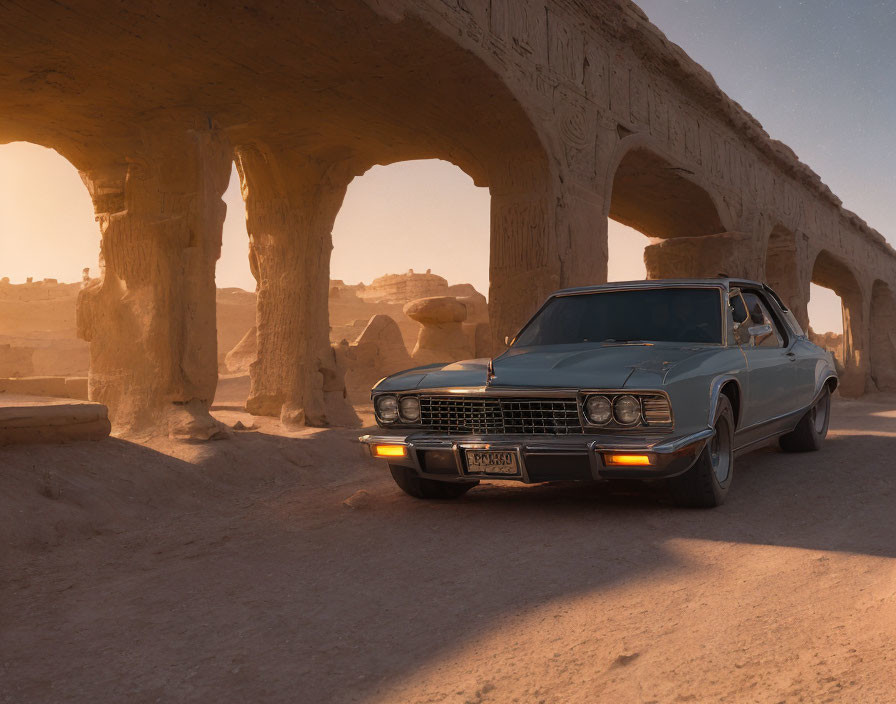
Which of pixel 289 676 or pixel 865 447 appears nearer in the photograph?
pixel 289 676

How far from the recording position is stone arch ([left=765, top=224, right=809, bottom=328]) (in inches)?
644

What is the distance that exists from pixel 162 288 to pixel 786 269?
45.1 ft

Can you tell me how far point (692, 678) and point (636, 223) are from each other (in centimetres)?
1288

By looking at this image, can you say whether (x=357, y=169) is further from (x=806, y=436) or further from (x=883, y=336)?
(x=883, y=336)

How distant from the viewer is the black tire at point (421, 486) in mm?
4652

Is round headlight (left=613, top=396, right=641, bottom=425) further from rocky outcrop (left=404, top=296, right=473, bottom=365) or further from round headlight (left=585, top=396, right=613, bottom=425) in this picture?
rocky outcrop (left=404, top=296, right=473, bottom=365)

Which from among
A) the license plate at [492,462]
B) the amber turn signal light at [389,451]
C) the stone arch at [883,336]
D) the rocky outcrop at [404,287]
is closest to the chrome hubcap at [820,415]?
the license plate at [492,462]

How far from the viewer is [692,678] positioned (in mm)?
2020

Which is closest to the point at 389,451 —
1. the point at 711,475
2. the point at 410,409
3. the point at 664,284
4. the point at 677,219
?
the point at 410,409

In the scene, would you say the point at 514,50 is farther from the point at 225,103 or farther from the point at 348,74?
the point at 225,103

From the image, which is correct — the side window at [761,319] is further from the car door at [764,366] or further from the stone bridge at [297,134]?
the stone bridge at [297,134]

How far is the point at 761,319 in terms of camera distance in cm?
532

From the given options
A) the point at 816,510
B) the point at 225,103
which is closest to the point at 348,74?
the point at 225,103

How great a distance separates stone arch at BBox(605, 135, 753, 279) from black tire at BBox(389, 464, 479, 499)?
7.56 m
